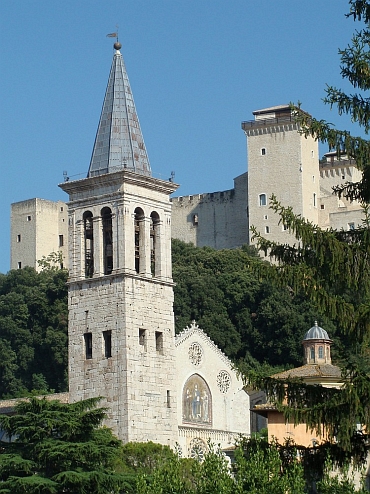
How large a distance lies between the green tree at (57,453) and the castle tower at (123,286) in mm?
6589

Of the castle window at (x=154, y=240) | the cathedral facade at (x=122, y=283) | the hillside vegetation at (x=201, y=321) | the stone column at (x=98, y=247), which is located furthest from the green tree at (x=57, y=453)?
the hillside vegetation at (x=201, y=321)

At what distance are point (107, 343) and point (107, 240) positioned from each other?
10.8 feet

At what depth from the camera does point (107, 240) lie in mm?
45406

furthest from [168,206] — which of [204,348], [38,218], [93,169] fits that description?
[38,218]

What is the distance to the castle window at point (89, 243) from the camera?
4544 cm

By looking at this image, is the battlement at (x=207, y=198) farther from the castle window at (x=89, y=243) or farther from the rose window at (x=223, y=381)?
the castle window at (x=89, y=243)

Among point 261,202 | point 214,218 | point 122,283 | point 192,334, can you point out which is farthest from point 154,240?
point 214,218

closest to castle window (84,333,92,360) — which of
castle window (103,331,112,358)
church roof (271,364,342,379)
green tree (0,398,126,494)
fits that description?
castle window (103,331,112,358)

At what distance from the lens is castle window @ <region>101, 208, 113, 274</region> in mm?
45031

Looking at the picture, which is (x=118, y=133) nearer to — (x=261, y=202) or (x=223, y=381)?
(x=223, y=381)

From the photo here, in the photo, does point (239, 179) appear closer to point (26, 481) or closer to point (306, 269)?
point (26, 481)

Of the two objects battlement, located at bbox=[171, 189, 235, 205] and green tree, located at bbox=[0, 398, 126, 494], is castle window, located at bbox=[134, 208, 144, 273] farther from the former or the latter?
battlement, located at bbox=[171, 189, 235, 205]

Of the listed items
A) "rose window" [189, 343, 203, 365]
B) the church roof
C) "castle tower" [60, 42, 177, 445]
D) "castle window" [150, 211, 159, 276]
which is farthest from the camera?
"rose window" [189, 343, 203, 365]

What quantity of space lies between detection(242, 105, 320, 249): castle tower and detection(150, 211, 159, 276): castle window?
142 ft
